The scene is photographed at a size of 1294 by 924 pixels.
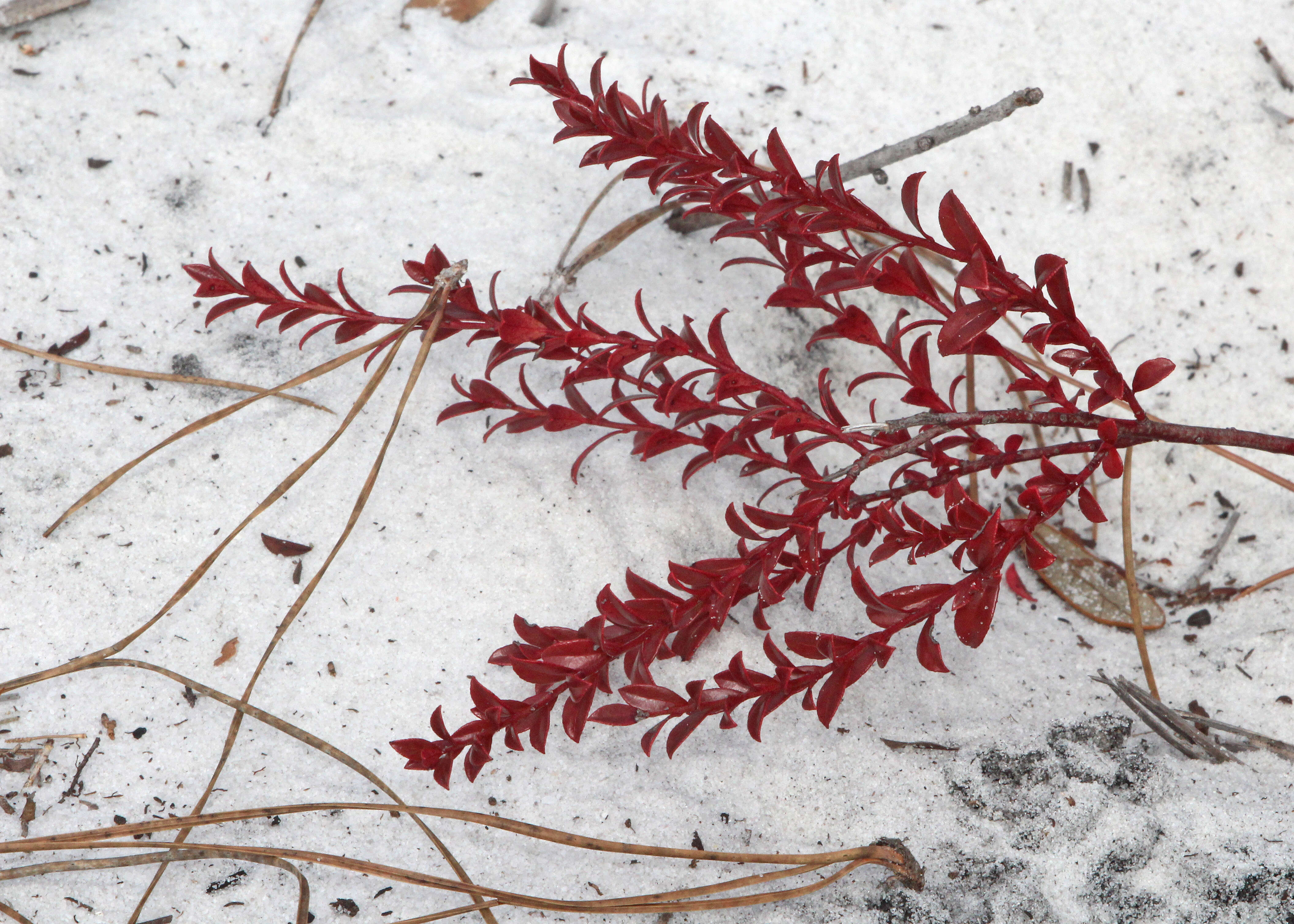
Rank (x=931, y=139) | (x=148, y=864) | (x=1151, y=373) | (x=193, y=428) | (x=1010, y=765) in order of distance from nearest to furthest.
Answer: (x=1151, y=373) → (x=148, y=864) → (x=1010, y=765) → (x=193, y=428) → (x=931, y=139)

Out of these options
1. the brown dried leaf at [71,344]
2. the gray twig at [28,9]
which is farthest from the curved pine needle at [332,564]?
the gray twig at [28,9]

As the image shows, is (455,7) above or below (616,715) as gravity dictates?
above

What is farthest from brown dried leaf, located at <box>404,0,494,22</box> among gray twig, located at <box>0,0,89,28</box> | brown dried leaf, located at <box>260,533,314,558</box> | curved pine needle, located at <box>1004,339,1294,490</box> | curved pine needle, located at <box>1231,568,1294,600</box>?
curved pine needle, located at <box>1231,568,1294,600</box>

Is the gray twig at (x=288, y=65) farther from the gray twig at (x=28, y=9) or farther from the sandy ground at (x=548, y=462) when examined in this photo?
the gray twig at (x=28, y=9)

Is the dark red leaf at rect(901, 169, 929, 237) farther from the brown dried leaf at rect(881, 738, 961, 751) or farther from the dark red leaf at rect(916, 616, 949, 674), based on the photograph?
the brown dried leaf at rect(881, 738, 961, 751)

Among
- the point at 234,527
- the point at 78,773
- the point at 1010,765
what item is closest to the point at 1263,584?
the point at 1010,765

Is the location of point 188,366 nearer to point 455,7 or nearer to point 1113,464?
point 455,7
